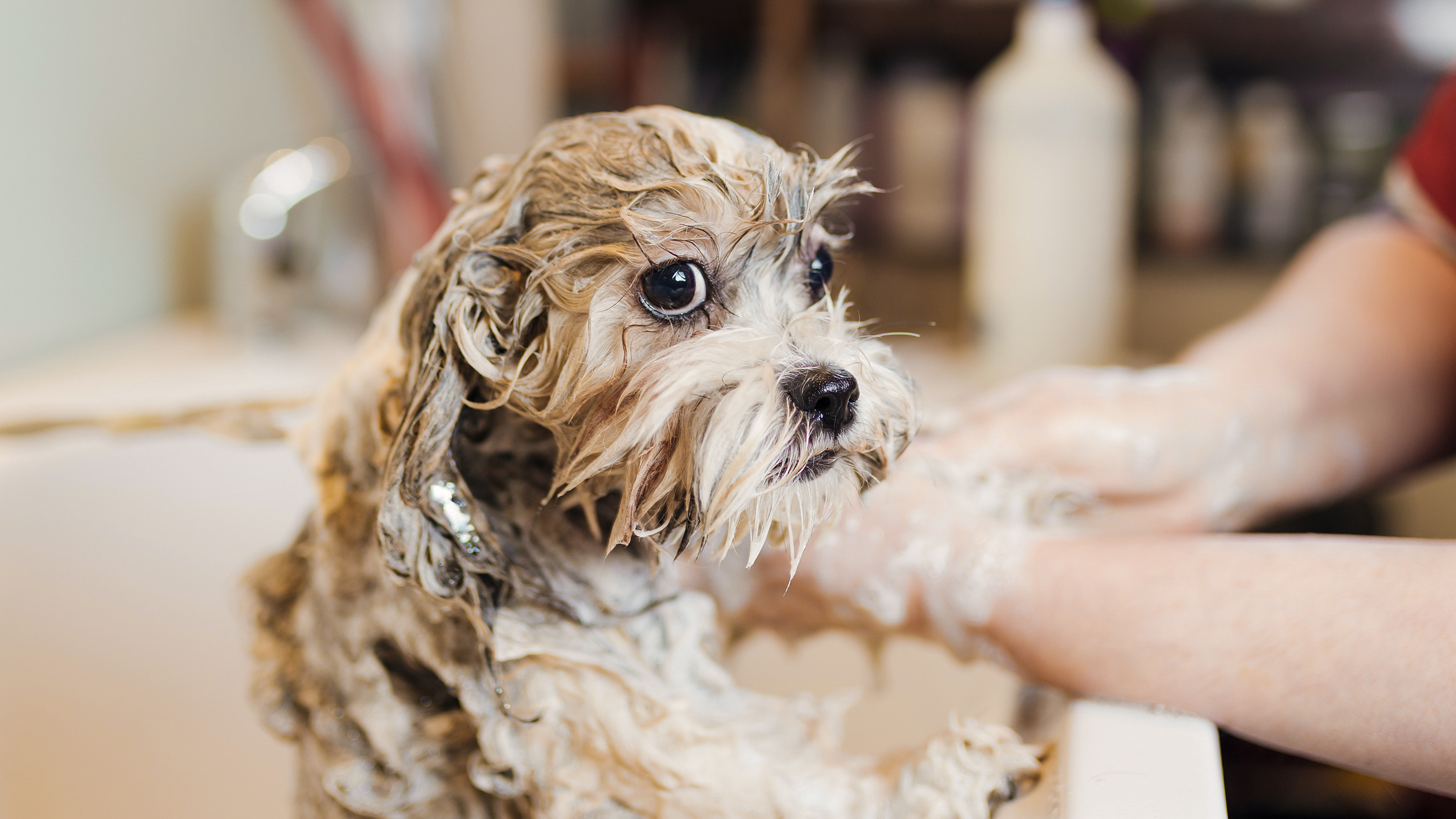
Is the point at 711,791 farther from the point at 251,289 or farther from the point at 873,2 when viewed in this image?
the point at 873,2

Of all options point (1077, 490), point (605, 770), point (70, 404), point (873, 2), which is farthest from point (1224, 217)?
point (70, 404)

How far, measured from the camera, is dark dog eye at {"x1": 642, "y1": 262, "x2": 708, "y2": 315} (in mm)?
427

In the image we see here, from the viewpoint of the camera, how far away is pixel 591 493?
0.48 metres

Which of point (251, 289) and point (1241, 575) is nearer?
point (1241, 575)

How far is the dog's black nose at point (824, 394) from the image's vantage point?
404 millimetres

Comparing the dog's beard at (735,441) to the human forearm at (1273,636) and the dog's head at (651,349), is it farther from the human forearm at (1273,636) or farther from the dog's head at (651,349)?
the human forearm at (1273,636)

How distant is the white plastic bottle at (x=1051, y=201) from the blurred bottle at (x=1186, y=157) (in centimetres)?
16

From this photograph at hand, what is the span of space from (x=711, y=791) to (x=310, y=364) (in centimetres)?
86

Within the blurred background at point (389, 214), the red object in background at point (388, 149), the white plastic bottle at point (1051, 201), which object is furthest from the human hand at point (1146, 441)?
the red object in background at point (388, 149)

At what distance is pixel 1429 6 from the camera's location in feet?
4.09

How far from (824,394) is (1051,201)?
2.58ft

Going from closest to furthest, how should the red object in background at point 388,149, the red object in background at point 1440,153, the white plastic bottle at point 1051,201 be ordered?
the red object in background at point 1440,153 → the white plastic bottle at point 1051,201 → the red object in background at point 388,149

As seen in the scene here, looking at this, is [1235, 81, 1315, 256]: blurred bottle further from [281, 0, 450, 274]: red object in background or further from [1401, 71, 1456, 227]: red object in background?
[281, 0, 450, 274]: red object in background

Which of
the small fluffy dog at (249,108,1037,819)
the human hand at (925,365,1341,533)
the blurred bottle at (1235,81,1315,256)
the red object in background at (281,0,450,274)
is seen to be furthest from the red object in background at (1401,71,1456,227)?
the red object in background at (281,0,450,274)
